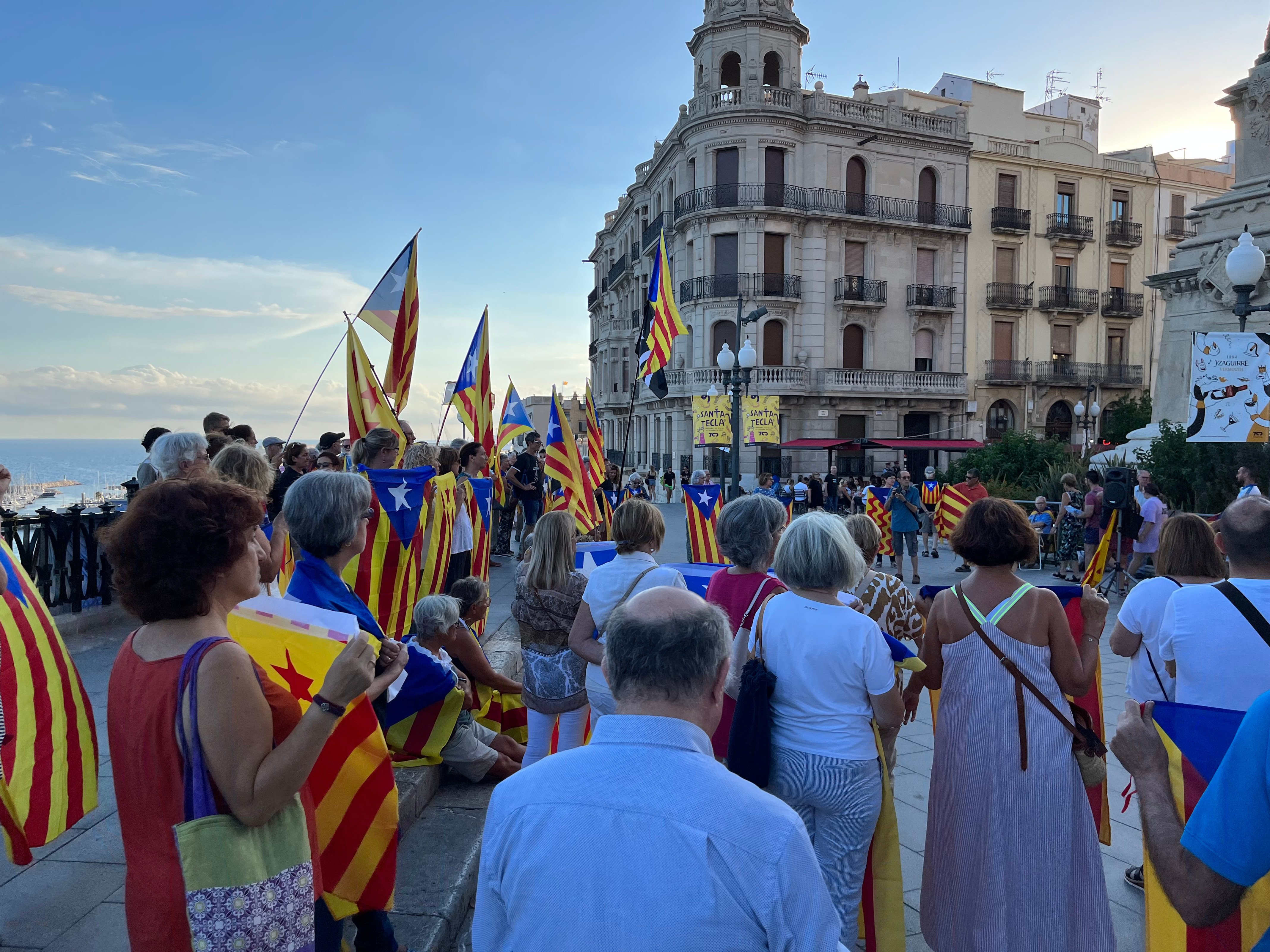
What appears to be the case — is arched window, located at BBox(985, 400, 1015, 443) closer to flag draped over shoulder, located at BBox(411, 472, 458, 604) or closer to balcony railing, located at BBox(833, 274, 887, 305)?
balcony railing, located at BBox(833, 274, 887, 305)

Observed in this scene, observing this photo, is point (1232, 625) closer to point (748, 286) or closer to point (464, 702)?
point (464, 702)

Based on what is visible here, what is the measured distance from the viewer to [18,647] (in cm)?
252

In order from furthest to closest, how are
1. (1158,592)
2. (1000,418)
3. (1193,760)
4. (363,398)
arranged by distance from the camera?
(1000,418) → (363,398) → (1158,592) → (1193,760)

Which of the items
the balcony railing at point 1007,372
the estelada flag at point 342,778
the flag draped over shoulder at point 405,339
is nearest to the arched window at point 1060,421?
the balcony railing at point 1007,372

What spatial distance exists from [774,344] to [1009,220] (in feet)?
39.7

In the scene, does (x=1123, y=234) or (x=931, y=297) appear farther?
(x=1123, y=234)

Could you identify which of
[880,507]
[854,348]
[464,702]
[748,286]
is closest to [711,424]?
[880,507]

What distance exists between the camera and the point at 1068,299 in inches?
1356

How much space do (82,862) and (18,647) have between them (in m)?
1.20

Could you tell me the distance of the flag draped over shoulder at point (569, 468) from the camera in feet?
24.7

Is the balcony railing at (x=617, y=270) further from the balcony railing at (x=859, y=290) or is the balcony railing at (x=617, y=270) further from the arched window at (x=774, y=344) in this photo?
the balcony railing at (x=859, y=290)

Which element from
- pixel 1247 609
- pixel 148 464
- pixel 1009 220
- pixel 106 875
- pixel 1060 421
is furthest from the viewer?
pixel 1060 421

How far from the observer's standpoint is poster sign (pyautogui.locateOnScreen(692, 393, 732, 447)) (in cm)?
1252

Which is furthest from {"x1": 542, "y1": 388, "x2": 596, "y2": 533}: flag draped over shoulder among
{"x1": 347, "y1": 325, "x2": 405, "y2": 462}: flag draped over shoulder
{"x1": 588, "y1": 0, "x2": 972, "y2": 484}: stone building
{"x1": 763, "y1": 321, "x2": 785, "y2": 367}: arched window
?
{"x1": 763, "y1": 321, "x2": 785, "y2": 367}: arched window
